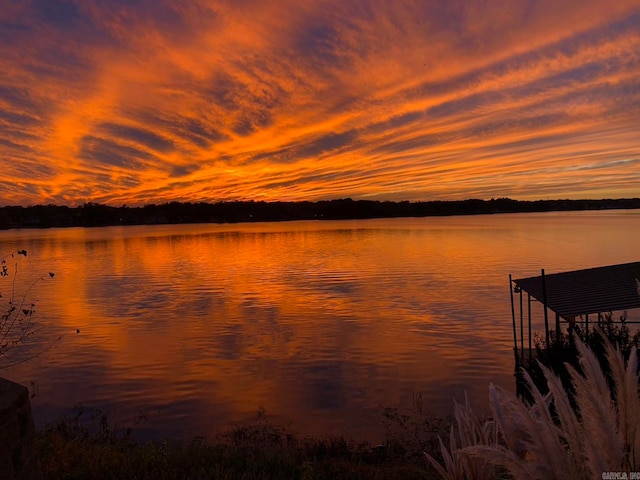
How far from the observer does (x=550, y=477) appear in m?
1.95

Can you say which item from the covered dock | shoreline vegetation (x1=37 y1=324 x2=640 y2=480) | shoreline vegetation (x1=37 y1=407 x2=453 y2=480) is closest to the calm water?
shoreline vegetation (x1=37 y1=407 x2=453 y2=480)

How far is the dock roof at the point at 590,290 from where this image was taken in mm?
13672

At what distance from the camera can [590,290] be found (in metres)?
16.2

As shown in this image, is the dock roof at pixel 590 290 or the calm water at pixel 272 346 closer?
the dock roof at pixel 590 290

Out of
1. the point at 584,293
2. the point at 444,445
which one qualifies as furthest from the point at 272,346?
the point at 444,445

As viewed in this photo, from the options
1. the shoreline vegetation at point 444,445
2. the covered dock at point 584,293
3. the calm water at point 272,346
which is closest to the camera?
the shoreline vegetation at point 444,445

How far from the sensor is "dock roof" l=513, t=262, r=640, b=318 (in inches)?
538

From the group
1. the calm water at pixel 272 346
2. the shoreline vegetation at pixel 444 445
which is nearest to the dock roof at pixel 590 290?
the shoreline vegetation at pixel 444 445

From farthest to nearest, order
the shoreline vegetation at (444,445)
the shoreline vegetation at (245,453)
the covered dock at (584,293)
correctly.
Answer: the covered dock at (584,293) < the shoreline vegetation at (245,453) < the shoreline vegetation at (444,445)

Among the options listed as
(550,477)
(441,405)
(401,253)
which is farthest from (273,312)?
(401,253)

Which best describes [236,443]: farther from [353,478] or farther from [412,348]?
[412,348]

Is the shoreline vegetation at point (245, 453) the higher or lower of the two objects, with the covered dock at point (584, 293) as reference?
lower

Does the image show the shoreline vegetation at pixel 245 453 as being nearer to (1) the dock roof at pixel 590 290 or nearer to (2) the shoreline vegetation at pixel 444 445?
(2) the shoreline vegetation at pixel 444 445

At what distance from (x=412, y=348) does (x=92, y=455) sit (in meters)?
16.0
